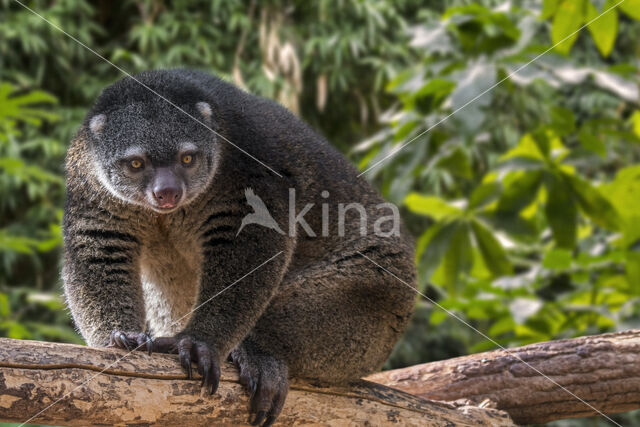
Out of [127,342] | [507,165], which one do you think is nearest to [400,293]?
→ [127,342]

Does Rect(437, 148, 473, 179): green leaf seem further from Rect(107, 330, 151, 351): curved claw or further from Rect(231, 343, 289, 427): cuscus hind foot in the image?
Rect(107, 330, 151, 351): curved claw

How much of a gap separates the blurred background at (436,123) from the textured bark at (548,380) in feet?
3.06

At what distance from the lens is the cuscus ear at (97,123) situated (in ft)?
10.3

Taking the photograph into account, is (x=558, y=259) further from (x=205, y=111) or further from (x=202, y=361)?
(x=202, y=361)

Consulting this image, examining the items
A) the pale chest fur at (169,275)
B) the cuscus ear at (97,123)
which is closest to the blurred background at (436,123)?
the pale chest fur at (169,275)

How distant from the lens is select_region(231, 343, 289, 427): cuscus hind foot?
8.93 ft

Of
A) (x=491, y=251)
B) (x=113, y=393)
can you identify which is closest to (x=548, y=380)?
(x=491, y=251)

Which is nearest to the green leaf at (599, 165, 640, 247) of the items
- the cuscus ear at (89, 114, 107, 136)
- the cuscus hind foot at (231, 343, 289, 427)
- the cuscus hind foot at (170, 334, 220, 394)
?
the cuscus hind foot at (231, 343, 289, 427)

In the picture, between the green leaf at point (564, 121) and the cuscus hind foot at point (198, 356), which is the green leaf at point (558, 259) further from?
the cuscus hind foot at point (198, 356)

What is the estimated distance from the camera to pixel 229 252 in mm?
2996

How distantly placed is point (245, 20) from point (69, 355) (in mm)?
7301

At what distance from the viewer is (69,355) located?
2.38 meters

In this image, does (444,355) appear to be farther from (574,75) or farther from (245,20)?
(574,75)

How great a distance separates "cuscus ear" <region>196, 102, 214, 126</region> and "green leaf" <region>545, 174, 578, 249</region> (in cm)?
263
